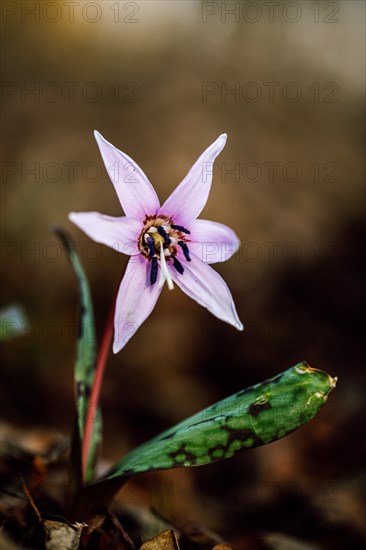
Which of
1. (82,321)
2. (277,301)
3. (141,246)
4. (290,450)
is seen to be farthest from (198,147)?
(141,246)

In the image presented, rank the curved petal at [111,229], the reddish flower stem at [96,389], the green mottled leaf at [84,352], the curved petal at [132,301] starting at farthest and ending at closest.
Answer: the green mottled leaf at [84,352]
the reddish flower stem at [96,389]
the curved petal at [132,301]
the curved petal at [111,229]

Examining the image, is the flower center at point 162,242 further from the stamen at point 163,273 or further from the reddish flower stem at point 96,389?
the reddish flower stem at point 96,389

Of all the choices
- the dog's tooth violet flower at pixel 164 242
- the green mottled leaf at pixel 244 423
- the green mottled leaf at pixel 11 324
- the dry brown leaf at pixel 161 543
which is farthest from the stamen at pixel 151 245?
the green mottled leaf at pixel 11 324

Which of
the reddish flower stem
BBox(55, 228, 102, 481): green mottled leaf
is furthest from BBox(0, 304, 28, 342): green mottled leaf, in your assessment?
the reddish flower stem

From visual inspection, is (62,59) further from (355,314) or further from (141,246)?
(141,246)

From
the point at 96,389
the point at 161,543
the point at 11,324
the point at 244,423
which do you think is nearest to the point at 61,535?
the point at 161,543

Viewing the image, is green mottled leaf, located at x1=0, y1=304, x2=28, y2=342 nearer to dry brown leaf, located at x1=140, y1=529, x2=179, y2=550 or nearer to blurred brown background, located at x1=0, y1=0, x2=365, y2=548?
blurred brown background, located at x1=0, y1=0, x2=365, y2=548

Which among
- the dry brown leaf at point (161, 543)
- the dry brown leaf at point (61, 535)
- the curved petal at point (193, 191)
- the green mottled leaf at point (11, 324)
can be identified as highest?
the curved petal at point (193, 191)

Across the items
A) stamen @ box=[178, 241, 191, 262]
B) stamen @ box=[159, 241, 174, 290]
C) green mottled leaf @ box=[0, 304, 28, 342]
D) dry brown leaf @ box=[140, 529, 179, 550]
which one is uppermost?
stamen @ box=[178, 241, 191, 262]

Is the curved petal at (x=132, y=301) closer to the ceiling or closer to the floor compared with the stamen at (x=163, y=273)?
closer to the floor
